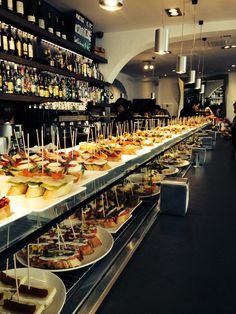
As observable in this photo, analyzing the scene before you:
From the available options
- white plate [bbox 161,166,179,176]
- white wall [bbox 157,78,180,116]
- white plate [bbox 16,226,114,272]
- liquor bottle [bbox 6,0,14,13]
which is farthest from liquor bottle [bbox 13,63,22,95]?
white wall [bbox 157,78,180,116]

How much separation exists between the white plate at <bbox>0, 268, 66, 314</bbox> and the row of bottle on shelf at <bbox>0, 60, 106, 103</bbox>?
3.64 m

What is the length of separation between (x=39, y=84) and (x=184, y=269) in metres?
4.56

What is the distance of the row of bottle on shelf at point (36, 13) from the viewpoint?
457 cm

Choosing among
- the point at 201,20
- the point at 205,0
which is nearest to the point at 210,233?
the point at 205,0

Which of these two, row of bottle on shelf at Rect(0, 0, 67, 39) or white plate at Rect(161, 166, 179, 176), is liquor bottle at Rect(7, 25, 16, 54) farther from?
white plate at Rect(161, 166, 179, 176)

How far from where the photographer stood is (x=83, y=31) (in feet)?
21.3

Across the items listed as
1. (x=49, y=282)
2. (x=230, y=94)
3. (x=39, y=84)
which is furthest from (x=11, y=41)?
(x=230, y=94)

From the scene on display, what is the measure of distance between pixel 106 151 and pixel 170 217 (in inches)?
28.0

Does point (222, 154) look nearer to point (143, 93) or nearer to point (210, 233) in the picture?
point (210, 233)

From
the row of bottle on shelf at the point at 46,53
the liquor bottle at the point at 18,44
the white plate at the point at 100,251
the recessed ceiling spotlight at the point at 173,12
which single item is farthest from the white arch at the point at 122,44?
the white plate at the point at 100,251

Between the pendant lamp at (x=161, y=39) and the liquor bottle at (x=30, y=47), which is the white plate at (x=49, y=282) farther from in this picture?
the liquor bottle at (x=30, y=47)

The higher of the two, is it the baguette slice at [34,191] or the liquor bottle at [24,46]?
the liquor bottle at [24,46]

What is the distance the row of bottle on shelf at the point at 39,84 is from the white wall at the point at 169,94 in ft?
42.8

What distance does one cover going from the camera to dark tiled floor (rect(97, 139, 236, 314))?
119 centimetres
